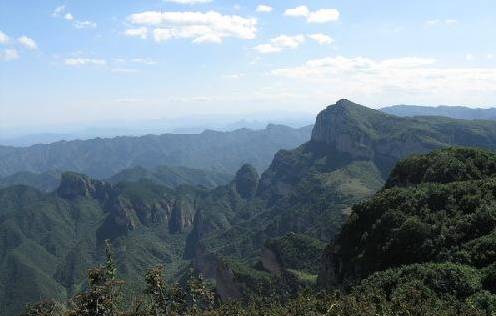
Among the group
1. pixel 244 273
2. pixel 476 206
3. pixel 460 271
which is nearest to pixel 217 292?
pixel 244 273

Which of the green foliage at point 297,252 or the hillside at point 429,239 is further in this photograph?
the green foliage at point 297,252

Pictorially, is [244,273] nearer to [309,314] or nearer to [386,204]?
[386,204]

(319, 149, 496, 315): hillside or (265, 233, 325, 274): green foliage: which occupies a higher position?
(319, 149, 496, 315): hillside

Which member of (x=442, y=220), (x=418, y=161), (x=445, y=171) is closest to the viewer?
(x=442, y=220)

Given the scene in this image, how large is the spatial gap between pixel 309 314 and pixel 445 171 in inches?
2300

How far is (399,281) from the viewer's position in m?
56.1

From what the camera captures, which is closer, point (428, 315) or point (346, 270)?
point (428, 315)

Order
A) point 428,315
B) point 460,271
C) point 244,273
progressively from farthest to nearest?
point 244,273, point 460,271, point 428,315

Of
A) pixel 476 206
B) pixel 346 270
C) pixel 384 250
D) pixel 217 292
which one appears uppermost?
pixel 476 206

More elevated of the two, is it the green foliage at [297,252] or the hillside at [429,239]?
the hillside at [429,239]

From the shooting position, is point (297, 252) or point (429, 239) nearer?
point (429, 239)

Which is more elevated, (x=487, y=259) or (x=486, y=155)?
(x=486, y=155)

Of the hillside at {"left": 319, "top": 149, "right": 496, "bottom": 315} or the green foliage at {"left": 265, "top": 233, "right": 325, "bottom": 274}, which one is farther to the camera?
the green foliage at {"left": 265, "top": 233, "right": 325, "bottom": 274}

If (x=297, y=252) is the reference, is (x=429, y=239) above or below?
above
